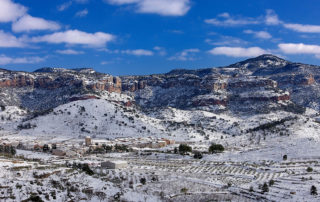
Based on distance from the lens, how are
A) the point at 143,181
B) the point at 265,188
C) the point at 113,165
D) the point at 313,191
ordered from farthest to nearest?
the point at 113,165 → the point at 143,181 → the point at 265,188 → the point at 313,191

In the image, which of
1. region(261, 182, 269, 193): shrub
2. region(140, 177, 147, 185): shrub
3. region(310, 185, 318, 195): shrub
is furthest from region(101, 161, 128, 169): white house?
region(310, 185, 318, 195): shrub

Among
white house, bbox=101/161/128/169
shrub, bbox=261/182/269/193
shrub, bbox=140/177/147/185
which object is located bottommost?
shrub, bbox=261/182/269/193

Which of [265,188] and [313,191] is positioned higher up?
[313,191]

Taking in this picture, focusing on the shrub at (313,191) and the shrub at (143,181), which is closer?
the shrub at (313,191)

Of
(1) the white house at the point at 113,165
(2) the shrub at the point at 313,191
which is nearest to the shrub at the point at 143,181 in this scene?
(1) the white house at the point at 113,165

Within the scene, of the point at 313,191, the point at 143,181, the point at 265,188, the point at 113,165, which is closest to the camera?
the point at 313,191

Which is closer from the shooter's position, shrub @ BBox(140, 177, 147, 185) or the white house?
shrub @ BBox(140, 177, 147, 185)

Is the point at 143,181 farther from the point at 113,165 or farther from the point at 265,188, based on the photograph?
the point at 265,188

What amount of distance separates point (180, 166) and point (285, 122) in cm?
6252

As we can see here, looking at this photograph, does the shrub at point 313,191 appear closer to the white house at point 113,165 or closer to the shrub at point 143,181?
the shrub at point 143,181

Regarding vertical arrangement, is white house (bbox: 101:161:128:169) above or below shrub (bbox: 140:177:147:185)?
above

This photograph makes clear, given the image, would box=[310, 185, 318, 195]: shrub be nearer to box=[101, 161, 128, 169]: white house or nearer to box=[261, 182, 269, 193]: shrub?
box=[261, 182, 269, 193]: shrub

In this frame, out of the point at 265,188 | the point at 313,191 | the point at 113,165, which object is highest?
the point at 113,165

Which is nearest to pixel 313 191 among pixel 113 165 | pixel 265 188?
pixel 265 188
